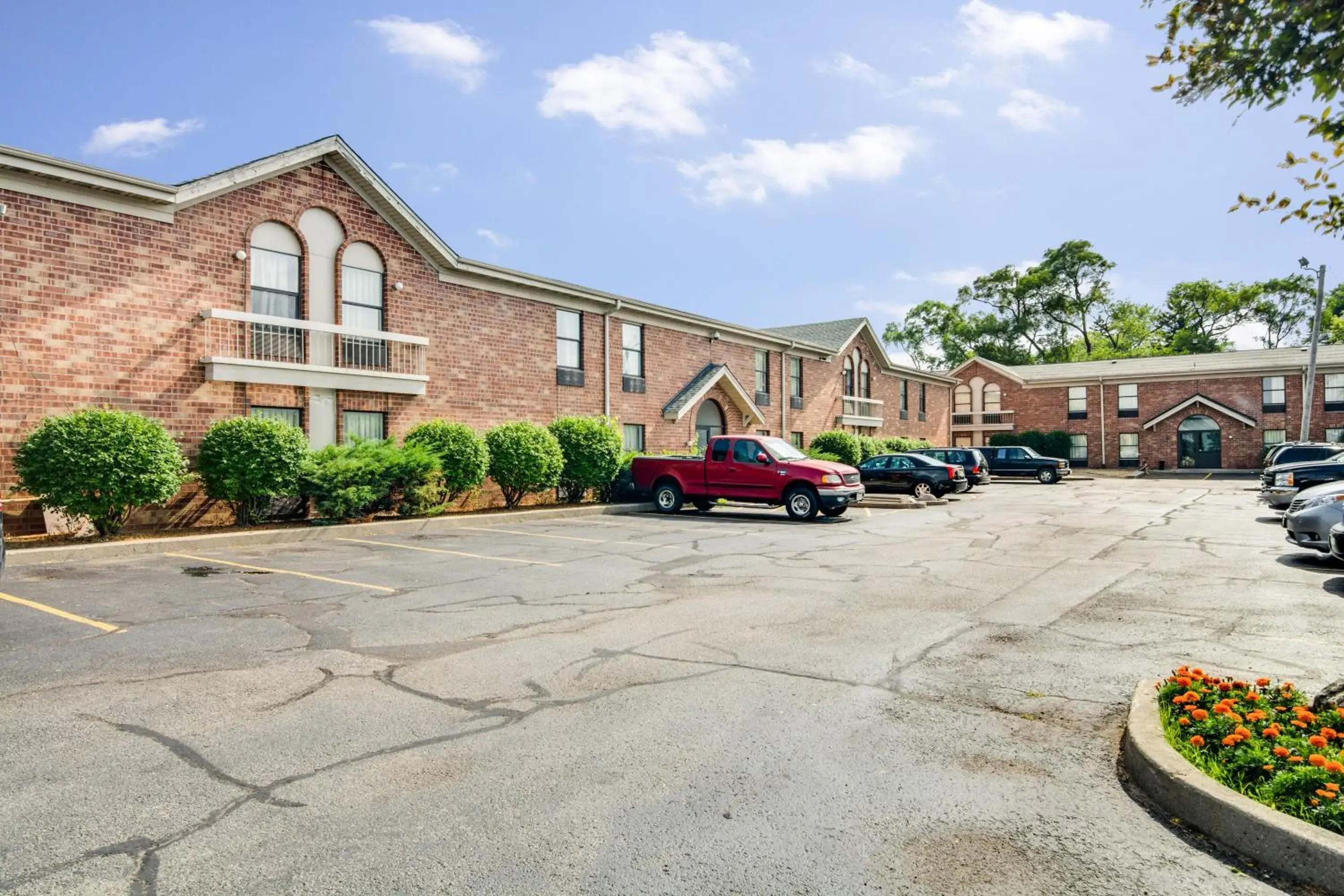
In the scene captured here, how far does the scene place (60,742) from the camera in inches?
177

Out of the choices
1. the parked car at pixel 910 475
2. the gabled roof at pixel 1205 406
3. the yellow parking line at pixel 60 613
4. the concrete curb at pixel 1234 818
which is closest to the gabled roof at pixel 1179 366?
the gabled roof at pixel 1205 406

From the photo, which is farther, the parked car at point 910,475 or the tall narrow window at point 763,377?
the tall narrow window at point 763,377

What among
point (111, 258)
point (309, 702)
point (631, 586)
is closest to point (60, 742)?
point (309, 702)

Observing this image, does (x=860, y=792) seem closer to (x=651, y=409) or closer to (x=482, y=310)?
(x=482, y=310)

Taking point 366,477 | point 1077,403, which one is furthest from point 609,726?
point 1077,403

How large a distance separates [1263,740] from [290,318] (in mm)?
17607

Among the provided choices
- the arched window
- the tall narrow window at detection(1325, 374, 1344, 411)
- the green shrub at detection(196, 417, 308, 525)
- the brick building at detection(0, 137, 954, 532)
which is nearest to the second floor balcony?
the brick building at detection(0, 137, 954, 532)

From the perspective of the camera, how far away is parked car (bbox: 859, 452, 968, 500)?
26359 millimetres

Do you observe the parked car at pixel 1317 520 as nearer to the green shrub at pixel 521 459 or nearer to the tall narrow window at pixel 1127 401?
the green shrub at pixel 521 459

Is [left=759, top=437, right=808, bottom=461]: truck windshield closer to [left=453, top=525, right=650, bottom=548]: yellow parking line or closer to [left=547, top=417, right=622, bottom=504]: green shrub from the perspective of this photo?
[left=547, top=417, right=622, bottom=504]: green shrub

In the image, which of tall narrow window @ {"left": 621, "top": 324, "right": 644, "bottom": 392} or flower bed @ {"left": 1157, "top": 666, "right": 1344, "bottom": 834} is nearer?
flower bed @ {"left": 1157, "top": 666, "right": 1344, "bottom": 834}

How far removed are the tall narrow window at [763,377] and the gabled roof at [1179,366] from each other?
2771 centimetres

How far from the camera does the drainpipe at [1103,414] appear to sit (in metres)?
51.2

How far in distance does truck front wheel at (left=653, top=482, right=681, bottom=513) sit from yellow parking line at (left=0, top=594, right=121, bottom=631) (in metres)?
13.9
